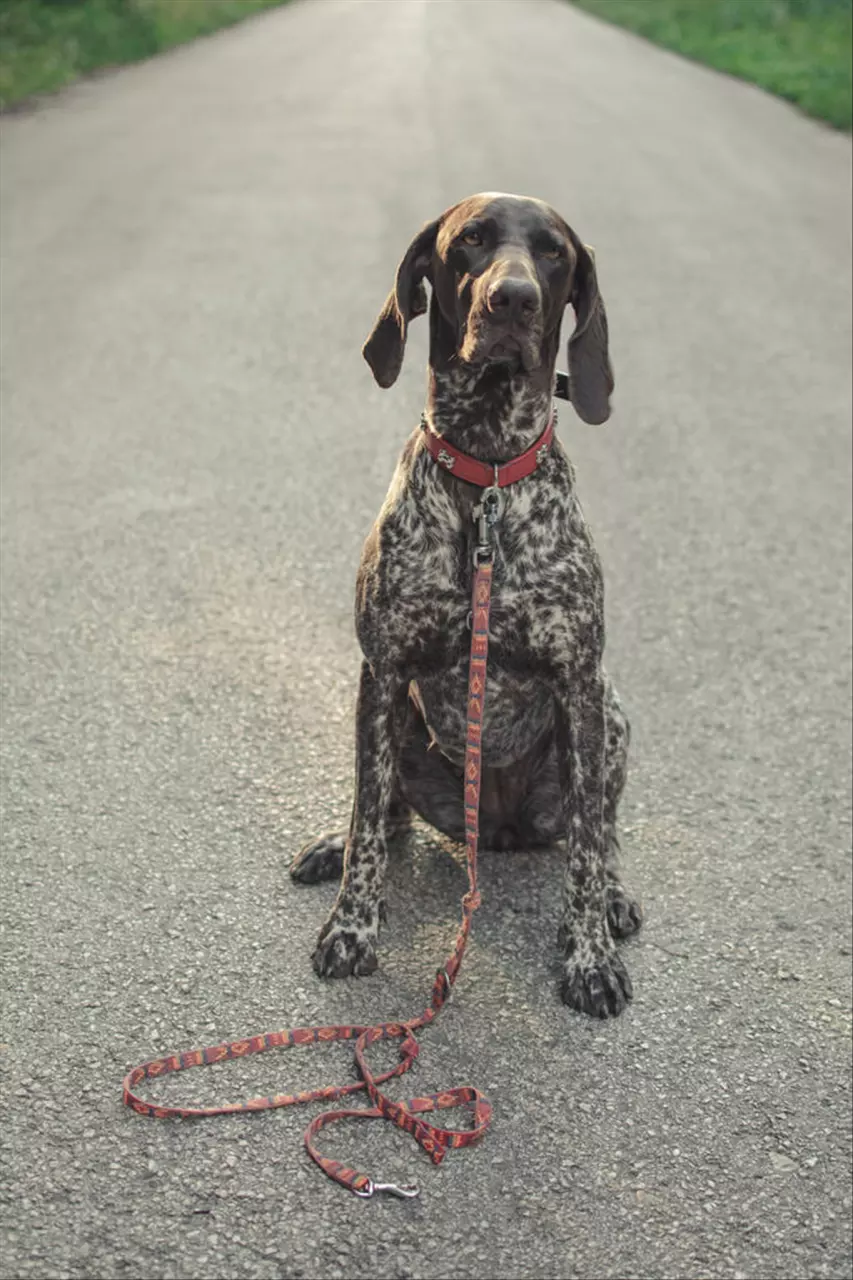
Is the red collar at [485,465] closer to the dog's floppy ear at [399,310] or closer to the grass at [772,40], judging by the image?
the dog's floppy ear at [399,310]

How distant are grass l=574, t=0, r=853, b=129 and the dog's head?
14008 mm

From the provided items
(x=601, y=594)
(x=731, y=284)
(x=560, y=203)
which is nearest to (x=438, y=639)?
(x=601, y=594)

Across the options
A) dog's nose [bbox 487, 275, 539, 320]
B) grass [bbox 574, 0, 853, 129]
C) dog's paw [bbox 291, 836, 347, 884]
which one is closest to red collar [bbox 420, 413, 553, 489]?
dog's nose [bbox 487, 275, 539, 320]

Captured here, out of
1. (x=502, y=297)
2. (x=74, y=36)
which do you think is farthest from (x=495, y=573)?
(x=74, y=36)

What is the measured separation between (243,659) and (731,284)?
6661 millimetres

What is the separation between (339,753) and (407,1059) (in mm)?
1592

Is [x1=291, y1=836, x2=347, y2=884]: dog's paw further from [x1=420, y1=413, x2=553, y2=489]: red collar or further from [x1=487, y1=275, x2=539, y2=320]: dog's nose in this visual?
[x1=487, y1=275, x2=539, y2=320]: dog's nose

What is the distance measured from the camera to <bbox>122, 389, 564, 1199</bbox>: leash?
362 centimetres

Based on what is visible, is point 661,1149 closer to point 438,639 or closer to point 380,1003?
point 380,1003

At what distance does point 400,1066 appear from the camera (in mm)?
3881

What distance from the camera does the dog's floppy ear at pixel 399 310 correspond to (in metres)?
4.17

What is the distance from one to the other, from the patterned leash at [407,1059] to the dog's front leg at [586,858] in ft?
0.83

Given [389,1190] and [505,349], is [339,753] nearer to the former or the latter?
[505,349]

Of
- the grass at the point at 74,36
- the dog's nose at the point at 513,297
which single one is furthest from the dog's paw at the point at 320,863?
the grass at the point at 74,36
